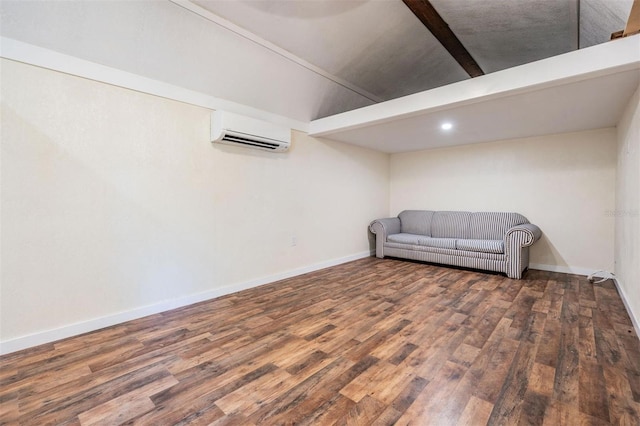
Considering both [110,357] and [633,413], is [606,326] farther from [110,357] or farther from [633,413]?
[110,357]

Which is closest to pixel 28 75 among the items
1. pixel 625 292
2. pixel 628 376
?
pixel 628 376

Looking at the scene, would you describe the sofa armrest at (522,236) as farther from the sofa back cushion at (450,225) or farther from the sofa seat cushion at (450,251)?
the sofa back cushion at (450,225)

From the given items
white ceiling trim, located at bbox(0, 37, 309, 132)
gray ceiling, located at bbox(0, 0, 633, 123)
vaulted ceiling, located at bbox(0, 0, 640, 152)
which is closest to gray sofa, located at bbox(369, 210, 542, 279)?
vaulted ceiling, located at bbox(0, 0, 640, 152)

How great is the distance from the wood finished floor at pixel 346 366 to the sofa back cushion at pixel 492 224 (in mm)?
1526

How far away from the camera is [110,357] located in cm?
200

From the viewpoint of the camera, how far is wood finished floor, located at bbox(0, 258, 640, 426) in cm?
144

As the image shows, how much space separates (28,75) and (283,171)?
2.51m

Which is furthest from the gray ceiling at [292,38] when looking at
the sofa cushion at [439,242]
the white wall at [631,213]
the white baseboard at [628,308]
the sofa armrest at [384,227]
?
the sofa cushion at [439,242]

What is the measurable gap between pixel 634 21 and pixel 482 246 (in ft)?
9.00

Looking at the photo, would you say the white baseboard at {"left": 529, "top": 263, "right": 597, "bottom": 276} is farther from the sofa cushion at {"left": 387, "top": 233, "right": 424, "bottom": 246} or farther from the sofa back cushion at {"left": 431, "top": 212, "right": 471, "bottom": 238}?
the sofa cushion at {"left": 387, "top": 233, "right": 424, "bottom": 246}

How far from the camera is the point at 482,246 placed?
4.04 metres

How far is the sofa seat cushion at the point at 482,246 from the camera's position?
12.9ft

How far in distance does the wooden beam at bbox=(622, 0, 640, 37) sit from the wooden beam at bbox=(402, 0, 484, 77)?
1.51 meters

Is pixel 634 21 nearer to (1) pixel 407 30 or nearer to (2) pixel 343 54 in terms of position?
(1) pixel 407 30
